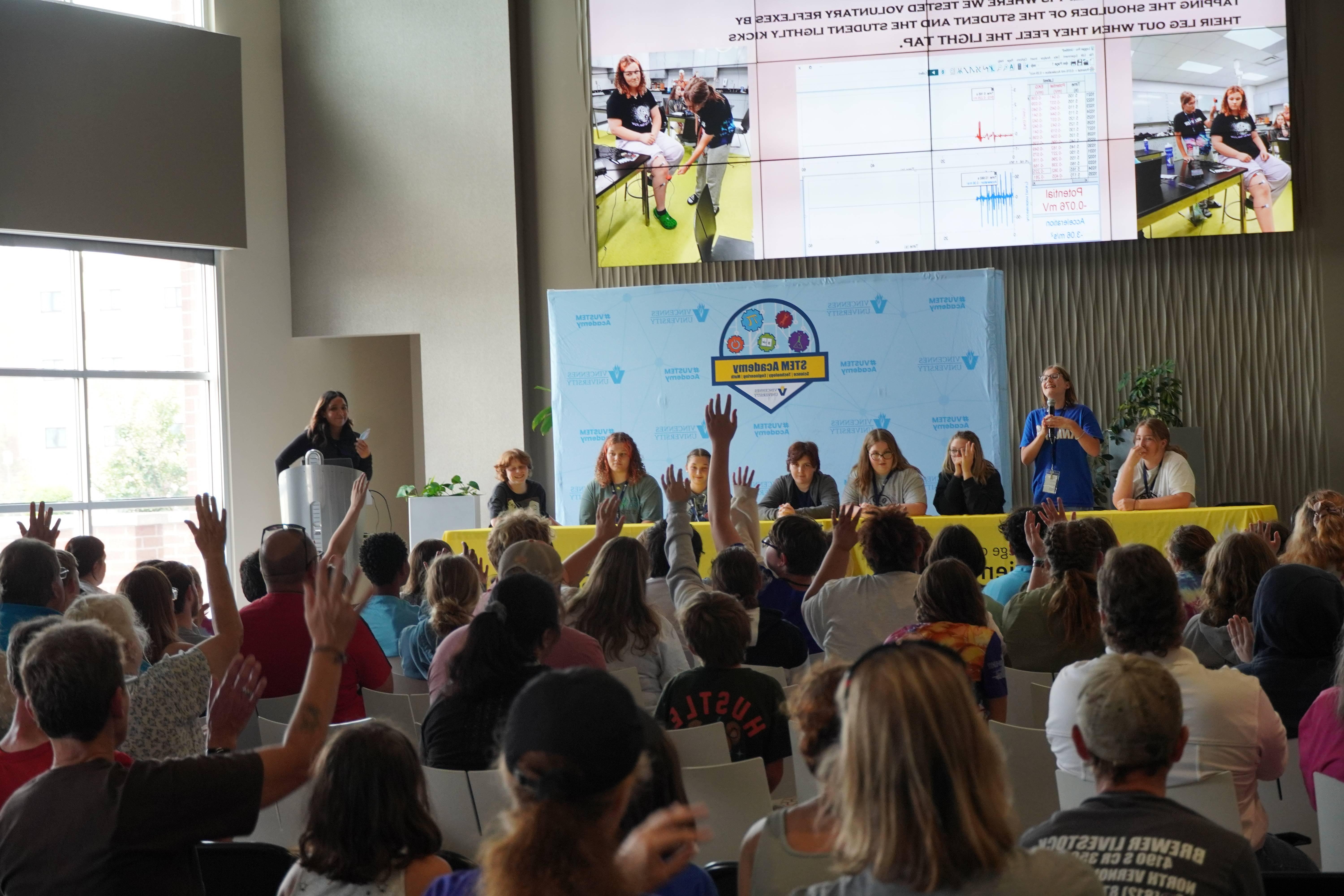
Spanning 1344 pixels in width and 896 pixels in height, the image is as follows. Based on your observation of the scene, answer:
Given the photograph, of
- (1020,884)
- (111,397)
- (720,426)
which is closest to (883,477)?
(720,426)

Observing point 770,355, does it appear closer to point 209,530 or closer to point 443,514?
point 443,514

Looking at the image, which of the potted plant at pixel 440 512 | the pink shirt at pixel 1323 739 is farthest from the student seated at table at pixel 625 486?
the pink shirt at pixel 1323 739

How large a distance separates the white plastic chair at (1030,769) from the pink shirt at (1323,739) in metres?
0.53

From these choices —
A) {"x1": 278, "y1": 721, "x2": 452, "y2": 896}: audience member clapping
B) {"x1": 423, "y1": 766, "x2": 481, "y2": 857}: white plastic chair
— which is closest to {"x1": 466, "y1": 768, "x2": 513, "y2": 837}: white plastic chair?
{"x1": 423, "y1": 766, "x2": 481, "y2": 857}: white plastic chair

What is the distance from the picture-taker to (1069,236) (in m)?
9.07

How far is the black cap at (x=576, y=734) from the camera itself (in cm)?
126

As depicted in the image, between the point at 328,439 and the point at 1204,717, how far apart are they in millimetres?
6534

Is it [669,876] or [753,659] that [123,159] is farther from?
[669,876]

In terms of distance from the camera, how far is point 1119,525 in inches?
267

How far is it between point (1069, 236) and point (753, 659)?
6371 millimetres

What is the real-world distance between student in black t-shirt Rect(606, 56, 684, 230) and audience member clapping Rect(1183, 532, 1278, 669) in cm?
665

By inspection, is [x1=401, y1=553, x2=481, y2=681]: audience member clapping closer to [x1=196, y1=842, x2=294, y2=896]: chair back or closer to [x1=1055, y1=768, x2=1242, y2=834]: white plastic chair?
[x1=196, y1=842, x2=294, y2=896]: chair back

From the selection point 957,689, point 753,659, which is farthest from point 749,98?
point 957,689

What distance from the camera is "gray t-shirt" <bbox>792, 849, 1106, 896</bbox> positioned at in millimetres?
1332
